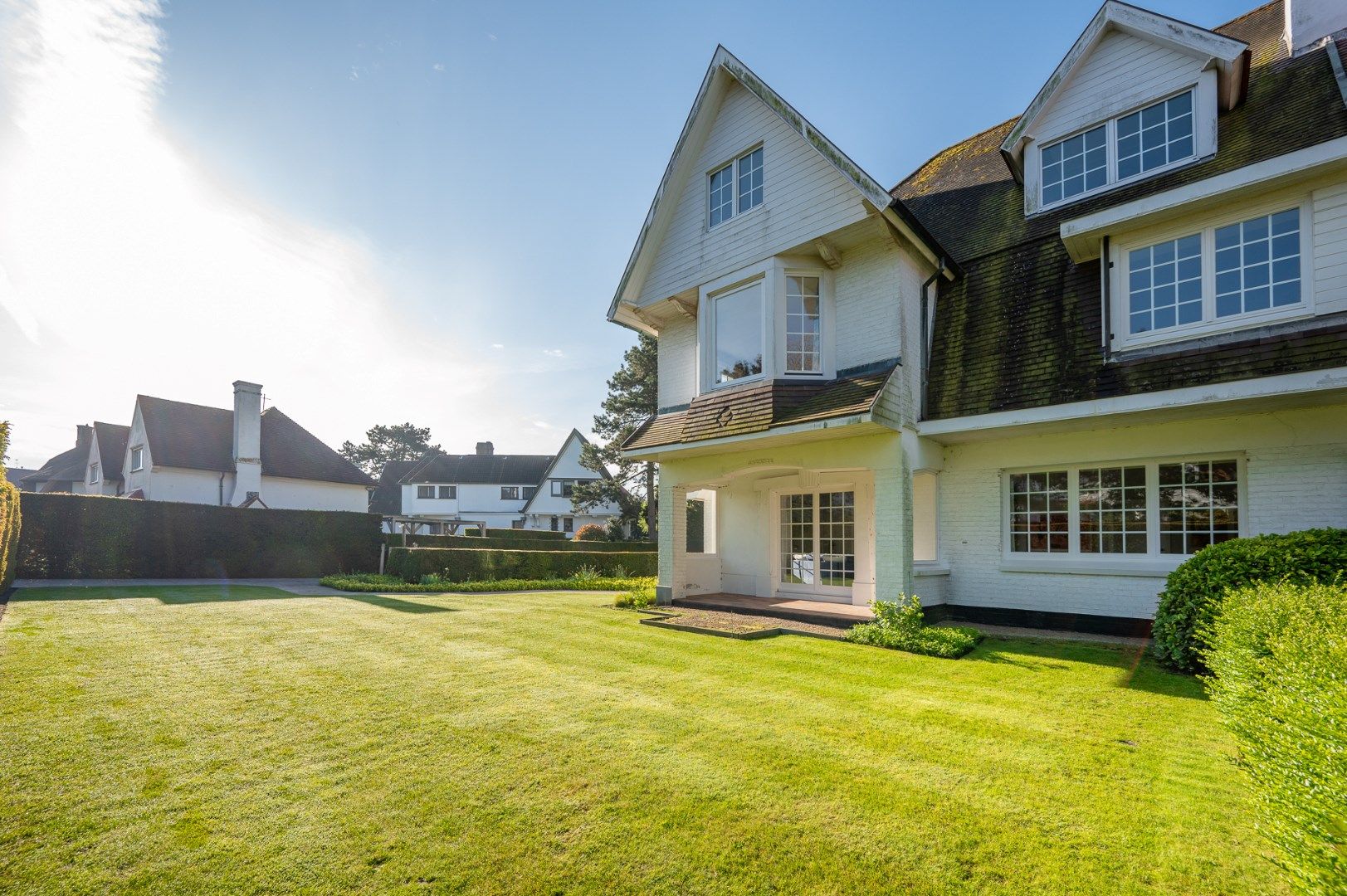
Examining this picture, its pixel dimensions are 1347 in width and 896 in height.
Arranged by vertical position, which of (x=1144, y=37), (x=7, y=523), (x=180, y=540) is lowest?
(x=180, y=540)

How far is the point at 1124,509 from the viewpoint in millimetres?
9648

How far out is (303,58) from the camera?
888cm

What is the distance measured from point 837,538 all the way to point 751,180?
7.37 meters

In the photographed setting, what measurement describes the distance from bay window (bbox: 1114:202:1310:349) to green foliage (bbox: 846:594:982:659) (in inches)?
191

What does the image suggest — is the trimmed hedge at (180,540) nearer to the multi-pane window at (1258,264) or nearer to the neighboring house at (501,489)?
the multi-pane window at (1258,264)

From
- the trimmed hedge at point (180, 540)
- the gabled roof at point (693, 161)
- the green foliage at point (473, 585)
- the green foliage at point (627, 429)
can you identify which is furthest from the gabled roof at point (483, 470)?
the gabled roof at point (693, 161)

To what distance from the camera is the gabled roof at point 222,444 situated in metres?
26.4

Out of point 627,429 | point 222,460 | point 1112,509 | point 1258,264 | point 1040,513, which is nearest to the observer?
point 1258,264

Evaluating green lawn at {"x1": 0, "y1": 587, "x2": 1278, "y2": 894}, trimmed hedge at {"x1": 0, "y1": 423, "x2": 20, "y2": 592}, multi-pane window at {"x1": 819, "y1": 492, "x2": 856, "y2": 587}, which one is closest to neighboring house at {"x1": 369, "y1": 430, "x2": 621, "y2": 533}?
trimmed hedge at {"x1": 0, "y1": 423, "x2": 20, "y2": 592}

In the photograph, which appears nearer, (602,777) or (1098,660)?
(602,777)

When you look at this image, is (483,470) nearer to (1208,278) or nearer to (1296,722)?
(1208,278)

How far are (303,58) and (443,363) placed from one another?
854cm

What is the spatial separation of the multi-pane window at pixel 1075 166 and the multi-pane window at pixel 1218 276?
210cm

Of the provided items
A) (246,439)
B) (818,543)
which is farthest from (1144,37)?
(246,439)
